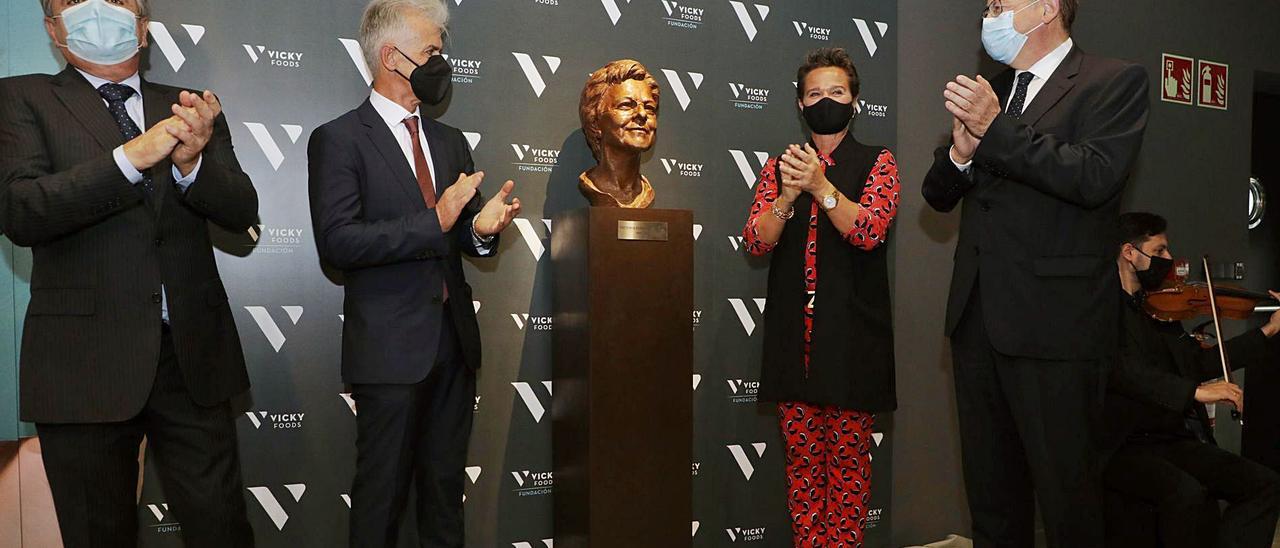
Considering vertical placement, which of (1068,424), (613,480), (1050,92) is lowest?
(613,480)

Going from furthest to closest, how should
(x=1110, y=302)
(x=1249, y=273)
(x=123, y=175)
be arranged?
1. (x=1249, y=273)
2. (x=1110, y=302)
3. (x=123, y=175)

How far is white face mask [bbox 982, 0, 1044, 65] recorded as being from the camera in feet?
7.11

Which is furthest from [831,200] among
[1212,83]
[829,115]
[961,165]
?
[1212,83]

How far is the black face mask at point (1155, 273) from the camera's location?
2994 millimetres

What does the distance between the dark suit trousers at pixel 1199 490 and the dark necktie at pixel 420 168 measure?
242cm

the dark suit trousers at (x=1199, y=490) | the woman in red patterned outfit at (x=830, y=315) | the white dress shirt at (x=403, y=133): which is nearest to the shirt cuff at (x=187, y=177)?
the white dress shirt at (x=403, y=133)

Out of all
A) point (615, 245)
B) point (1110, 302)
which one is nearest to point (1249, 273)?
point (1110, 302)

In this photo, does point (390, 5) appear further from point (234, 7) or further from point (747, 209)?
point (747, 209)

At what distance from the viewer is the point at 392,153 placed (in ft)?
8.09

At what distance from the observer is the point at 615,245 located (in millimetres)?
2684

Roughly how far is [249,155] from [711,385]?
196 cm

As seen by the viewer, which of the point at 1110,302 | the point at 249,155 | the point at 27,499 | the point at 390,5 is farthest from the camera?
the point at 249,155

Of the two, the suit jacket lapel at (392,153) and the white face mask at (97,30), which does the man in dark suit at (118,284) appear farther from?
the suit jacket lapel at (392,153)

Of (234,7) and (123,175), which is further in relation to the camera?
(234,7)
